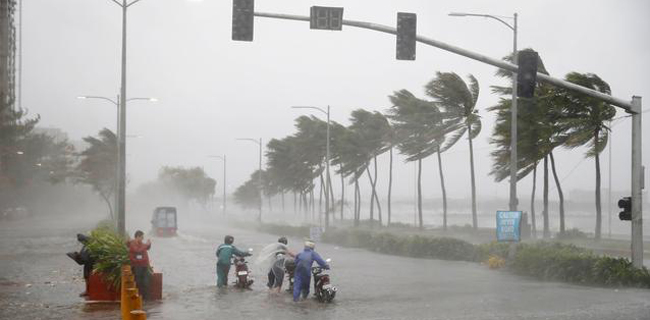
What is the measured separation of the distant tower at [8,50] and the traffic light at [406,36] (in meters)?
75.1

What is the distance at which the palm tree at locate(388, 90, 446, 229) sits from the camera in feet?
170

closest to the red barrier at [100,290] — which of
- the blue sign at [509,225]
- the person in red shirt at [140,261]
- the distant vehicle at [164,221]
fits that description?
the person in red shirt at [140,261]

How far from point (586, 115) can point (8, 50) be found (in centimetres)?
7252

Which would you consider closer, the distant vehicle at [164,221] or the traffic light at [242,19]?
the traffic light at [242,19]

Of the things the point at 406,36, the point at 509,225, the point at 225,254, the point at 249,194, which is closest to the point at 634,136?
the point at 509,225

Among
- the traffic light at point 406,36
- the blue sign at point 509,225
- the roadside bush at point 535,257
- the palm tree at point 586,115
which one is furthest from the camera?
the palm tree at point 586,115

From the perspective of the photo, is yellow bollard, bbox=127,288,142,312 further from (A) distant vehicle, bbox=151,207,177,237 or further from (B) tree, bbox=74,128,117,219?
(B) tree, bbox=74,128,117,219

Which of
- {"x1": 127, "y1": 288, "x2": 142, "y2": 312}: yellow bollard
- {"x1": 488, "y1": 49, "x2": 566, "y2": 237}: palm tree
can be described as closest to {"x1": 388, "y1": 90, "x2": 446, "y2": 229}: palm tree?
{"x1": 488, "y1": 49, "x2": 566, "y2": 237}: palm tree

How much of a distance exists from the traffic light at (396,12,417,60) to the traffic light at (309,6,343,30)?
131cm

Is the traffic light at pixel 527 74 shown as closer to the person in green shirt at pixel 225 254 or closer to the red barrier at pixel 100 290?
the person in green shirt at pixel 225 254

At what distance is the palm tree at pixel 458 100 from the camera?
4744cm

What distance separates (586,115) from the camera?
37.6 metres

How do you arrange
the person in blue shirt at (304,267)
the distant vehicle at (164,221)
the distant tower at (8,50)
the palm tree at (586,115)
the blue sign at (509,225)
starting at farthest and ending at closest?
the distant tower at (8,50)
the distant vehicle at (164,221)
the palm tree at (586,115)
the blue sign at (509,225)
the person in blue shirt at (304,267)

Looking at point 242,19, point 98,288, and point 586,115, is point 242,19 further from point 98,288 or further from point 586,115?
point 586,115
